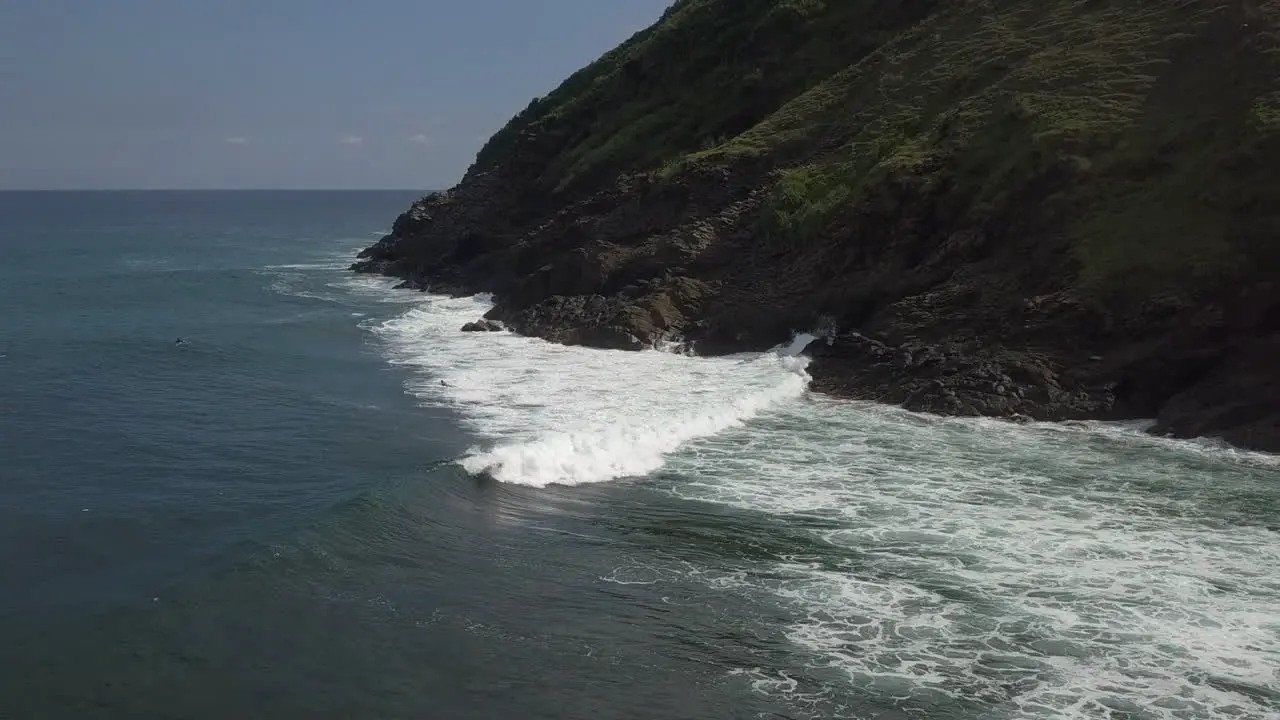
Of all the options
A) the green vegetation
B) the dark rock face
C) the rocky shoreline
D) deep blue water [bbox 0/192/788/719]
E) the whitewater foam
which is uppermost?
the green vegetation

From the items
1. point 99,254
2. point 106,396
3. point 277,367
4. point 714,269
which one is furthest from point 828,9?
point 99,254

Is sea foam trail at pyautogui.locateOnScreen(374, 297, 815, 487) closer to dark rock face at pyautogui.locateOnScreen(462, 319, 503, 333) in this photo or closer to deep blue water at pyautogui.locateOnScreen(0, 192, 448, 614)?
dark rock face at pyautogui.locateOnScreen(462, 319, 503, 333)

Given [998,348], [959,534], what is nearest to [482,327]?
[998,348]

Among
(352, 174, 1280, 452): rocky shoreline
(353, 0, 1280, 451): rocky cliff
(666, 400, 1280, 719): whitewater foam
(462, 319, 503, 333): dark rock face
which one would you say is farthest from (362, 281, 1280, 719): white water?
(462, 319, 503, 333): dark rock face

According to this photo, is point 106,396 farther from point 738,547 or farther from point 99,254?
point 99,254

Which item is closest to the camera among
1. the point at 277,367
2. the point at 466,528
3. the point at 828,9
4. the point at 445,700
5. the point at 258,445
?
the point at 445,700

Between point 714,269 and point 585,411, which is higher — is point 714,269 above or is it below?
above

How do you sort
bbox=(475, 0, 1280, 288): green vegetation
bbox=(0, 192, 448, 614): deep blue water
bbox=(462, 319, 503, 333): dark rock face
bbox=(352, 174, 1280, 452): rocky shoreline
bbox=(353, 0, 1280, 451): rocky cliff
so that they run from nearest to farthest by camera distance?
bbox=(0, 192, 448, 614): deep blue water, bbox=(352, 174, 1280, 452): rocky shoreline, bbox=(353, 0, 1280, 451): rocky cliff, bbox=(475, 0, 1280, 288): green vegetation, bbox=(462, 319, 503, 333): dark rock face
